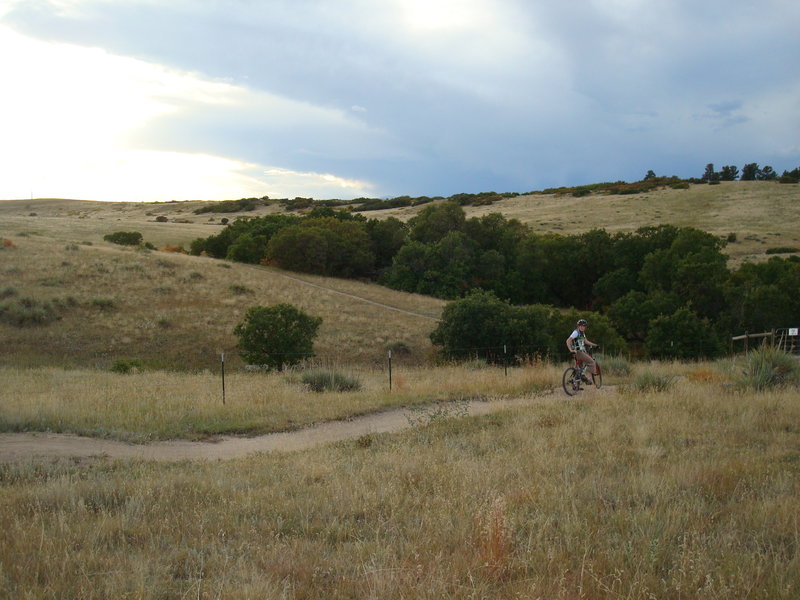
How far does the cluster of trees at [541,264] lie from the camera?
3862cm

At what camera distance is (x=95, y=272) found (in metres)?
42.5

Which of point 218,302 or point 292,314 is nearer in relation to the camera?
point 292,314

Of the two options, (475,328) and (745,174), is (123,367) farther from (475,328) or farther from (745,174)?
(745,174)

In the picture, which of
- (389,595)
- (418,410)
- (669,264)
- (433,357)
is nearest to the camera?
(389,595)

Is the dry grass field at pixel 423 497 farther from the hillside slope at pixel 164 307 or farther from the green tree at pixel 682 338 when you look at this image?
the green tree at pixel 682 338

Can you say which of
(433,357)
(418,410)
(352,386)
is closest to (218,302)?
(433,357)

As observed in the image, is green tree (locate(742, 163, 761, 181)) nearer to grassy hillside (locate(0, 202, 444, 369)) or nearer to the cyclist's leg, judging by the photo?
grassy hillside (locate(0, 202, 444, 369))

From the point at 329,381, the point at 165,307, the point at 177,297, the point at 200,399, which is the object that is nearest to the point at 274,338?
the point at 329,381

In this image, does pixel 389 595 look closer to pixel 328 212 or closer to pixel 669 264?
pixel 669 264

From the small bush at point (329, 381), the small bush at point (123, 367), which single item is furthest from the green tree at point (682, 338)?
the small bush at point (123, 367)

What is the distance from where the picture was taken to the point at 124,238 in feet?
225

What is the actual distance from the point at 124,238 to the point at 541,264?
43.6 meters

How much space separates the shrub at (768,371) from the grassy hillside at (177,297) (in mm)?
19949

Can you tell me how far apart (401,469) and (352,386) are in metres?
9.36
